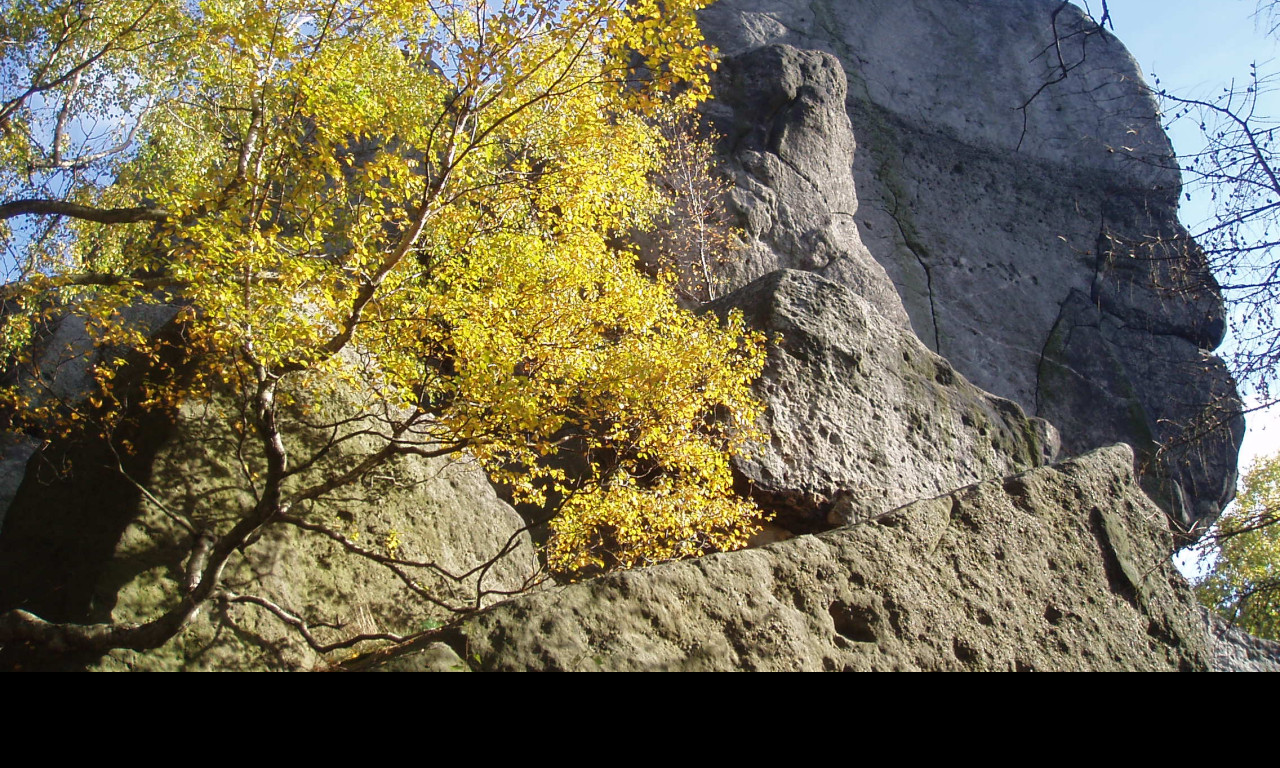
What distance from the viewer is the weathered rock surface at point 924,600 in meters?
3.88

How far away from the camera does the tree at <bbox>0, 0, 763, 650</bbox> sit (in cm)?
695

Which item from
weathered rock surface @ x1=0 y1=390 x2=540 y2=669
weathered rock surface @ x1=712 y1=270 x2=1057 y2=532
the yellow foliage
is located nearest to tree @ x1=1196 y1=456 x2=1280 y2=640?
weathered rock surface @ x1=712 y1=270 x2=1057 y2=532

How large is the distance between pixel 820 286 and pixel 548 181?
5113 mm

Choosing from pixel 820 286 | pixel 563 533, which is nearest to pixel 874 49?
pixel 820 286

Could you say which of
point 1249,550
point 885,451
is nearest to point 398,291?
point 885,451

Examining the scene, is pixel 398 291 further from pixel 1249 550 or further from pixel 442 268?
pixel 1249 550

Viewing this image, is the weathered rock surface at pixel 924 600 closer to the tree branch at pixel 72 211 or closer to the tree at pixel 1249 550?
the tree branch at pixel 72 211

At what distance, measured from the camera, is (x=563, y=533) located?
9.11m

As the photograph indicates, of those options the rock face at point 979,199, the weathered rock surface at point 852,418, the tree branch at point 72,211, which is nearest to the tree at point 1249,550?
the rock face at point 979,199

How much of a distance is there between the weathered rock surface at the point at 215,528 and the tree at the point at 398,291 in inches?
9.2

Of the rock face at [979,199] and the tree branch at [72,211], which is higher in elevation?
the rock face at [979,199]

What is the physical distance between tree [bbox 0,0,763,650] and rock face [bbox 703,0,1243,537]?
8414mm

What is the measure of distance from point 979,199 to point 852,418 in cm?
1587

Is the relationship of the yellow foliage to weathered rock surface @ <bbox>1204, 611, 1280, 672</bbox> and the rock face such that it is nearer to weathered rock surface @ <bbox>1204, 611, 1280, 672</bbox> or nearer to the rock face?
weathered rock surface @ <bbox>1204, 611, 1280, 672</bbox>
